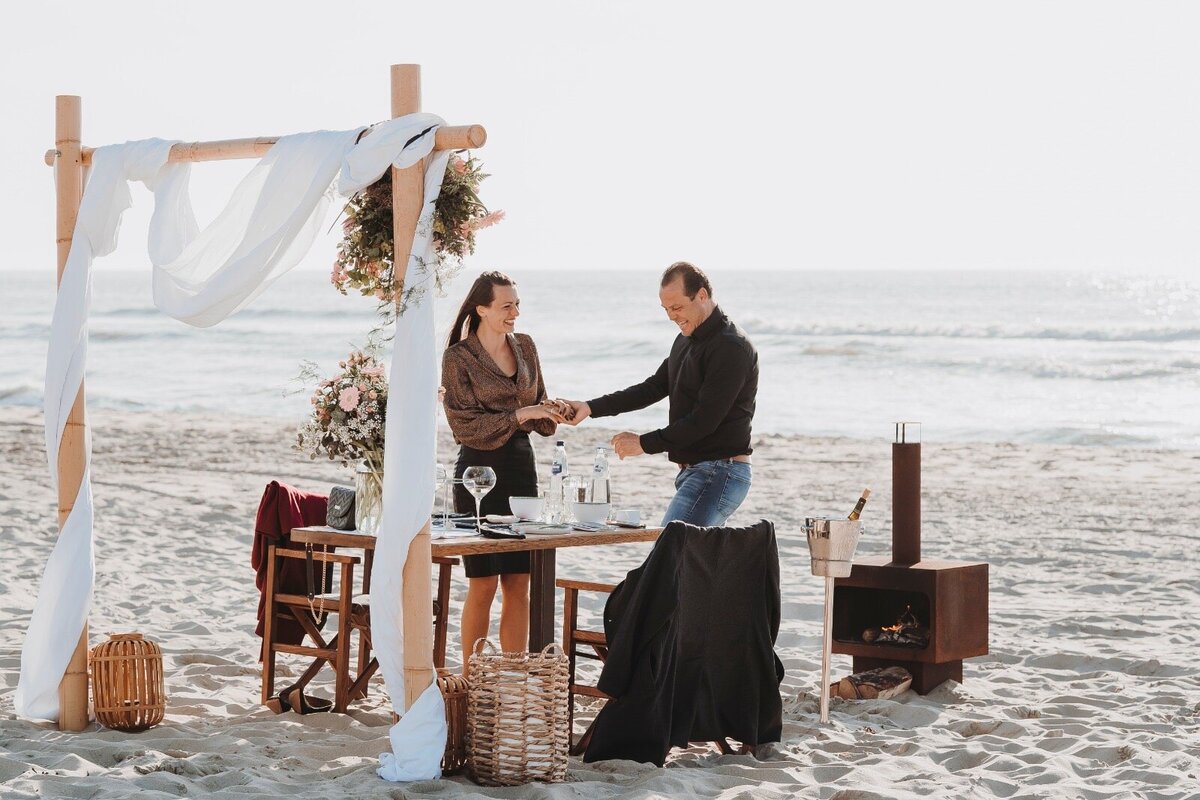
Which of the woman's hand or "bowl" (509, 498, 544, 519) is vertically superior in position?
the woman's hand

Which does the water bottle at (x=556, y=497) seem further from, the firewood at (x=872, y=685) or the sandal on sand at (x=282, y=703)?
the firewood at (x=872, y=685)

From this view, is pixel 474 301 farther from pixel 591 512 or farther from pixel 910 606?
pixel 910 606

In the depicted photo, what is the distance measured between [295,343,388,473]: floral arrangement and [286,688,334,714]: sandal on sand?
3.09ft

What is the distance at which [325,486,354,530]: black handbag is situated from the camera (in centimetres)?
477

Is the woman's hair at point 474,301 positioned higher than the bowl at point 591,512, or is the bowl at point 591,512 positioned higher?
the woman's hair at point 474,301

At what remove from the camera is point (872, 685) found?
549cm

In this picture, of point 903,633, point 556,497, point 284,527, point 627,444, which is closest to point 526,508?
point 556,497

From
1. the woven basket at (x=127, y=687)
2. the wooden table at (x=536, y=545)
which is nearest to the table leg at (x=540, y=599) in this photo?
the wooden table at (x=536, y=545)

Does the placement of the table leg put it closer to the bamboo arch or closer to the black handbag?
the bamboo arch

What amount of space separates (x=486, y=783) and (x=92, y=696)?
1723 mm

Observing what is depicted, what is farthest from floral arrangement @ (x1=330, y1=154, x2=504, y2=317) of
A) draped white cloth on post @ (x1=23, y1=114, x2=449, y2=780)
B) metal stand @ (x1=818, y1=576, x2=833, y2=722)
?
metal stand @ (x1=818, y1=576, x2=833, y2=722)

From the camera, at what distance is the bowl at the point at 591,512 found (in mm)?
4926

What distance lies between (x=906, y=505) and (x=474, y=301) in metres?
1.98

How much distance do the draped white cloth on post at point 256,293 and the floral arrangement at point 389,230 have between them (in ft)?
0.33
